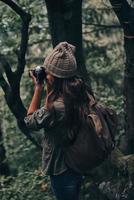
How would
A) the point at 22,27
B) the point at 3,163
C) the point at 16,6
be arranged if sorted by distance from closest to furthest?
the point at 16,6
the point at 22,27
the point at 3,163

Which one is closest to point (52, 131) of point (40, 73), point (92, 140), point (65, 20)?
point (92, 140)

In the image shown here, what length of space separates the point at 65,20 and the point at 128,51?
0.77 m

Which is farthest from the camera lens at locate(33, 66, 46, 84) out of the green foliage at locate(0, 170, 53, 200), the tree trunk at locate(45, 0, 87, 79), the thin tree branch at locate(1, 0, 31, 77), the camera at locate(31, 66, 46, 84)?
the green foliage at locate(0, 170, 53, 200)

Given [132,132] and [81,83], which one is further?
[132,132]

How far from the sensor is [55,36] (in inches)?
254

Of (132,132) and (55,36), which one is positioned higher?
(55,36)

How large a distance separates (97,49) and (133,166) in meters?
4.59

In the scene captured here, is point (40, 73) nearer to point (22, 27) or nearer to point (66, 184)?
point (66, 184)

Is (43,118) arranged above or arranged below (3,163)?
above

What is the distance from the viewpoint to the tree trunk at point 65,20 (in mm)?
6246

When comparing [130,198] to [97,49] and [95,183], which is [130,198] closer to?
[95,183]

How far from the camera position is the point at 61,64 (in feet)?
16.6

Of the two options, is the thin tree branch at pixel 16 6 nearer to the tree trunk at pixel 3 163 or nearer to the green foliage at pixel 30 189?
the green foliage at pixel 30 189

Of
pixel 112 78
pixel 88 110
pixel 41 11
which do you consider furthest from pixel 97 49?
pixel 88 110
